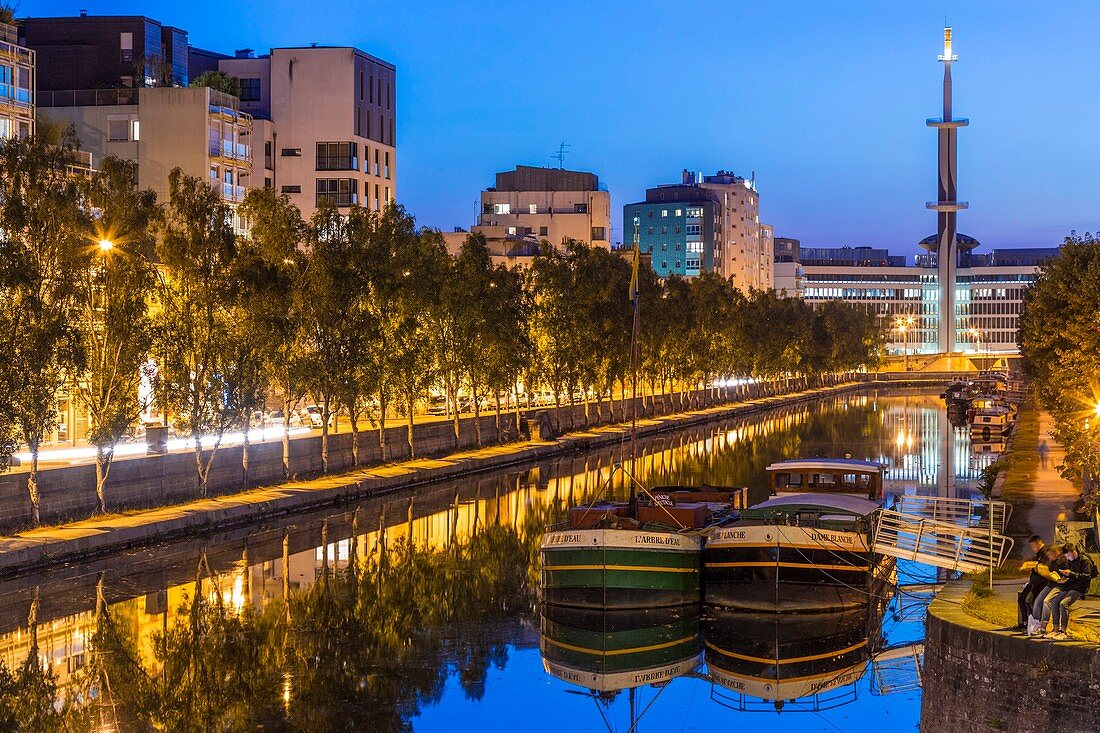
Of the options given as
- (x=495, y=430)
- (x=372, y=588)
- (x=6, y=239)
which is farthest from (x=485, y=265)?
(x=372, y=588)

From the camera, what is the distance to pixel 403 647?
1236 inches

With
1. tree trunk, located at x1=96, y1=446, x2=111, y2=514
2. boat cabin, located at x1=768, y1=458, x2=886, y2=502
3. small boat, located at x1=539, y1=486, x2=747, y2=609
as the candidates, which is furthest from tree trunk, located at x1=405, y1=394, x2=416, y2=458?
small boat, located at x1=539, y1=486, x2=747, y2=609

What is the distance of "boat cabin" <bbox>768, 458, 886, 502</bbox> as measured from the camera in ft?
148

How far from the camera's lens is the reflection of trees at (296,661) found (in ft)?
84.6

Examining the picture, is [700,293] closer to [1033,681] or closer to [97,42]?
[97,42]

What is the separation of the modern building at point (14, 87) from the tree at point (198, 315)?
2820 centimetres

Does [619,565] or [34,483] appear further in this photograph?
[34,483]

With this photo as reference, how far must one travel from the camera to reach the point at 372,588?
3838 centimetres

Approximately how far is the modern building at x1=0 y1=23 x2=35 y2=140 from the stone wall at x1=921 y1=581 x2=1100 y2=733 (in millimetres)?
67121

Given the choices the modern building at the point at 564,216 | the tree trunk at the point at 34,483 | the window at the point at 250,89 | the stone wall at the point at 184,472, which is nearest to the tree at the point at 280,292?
the stone wall at the point at 184,472

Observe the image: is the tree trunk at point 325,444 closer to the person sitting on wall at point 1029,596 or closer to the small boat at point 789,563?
the small boat at point 789,563

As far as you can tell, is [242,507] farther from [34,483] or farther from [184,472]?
[34,483]

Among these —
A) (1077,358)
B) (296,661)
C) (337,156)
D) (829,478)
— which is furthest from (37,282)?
(337,156)

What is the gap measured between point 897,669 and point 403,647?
10.8 metres
